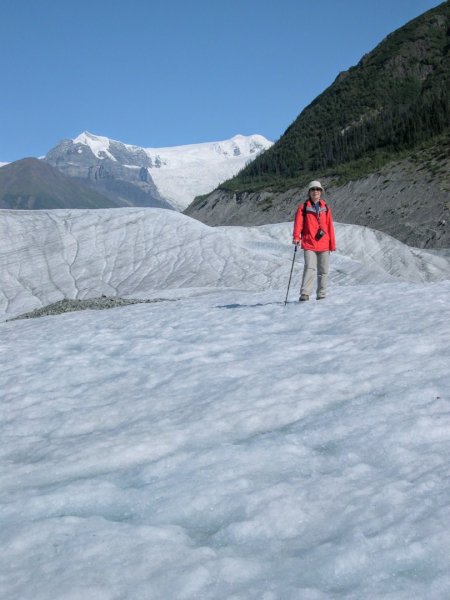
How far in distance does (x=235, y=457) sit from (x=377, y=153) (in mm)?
120789

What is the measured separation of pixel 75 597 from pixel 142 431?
2970mm

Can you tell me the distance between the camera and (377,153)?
394 ft

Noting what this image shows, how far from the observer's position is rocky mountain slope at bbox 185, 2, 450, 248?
9106 cm

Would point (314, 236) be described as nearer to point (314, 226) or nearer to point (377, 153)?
point (314, 226)

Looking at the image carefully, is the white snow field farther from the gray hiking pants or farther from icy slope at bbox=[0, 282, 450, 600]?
the gray hiking pants

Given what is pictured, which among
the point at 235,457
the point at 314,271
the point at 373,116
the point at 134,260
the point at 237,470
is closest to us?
the point at 237,470

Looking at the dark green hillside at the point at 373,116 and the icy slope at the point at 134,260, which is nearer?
the icy slope at the point at 134,260

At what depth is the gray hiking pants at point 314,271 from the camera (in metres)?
15.3

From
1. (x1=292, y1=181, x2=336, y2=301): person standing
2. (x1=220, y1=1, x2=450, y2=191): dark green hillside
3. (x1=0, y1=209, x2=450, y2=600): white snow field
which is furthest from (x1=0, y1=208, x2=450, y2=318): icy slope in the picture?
(x1=220, y1=1, x2=450, y2=191): dark green hillside

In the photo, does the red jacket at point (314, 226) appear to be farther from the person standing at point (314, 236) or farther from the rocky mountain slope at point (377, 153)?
the rocky mountain slope at point (377, 153)

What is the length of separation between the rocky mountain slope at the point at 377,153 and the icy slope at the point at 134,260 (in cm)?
3973

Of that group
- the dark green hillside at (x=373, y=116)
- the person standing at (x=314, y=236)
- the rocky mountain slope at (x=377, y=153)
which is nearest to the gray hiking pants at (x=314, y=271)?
the person standing at (x=314, y=236)

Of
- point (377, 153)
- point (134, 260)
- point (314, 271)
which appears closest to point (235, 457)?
point (314, 271)

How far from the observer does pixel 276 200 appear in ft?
400
